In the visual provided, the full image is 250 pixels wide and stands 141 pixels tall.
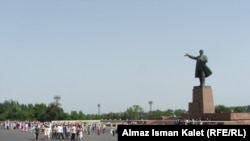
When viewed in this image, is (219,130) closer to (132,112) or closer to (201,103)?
(201,103)

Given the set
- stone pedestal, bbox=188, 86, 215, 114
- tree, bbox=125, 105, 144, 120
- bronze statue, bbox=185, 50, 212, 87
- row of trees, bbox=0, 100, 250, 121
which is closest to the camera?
stone pedestal, bbox=188, 86, 215, 114

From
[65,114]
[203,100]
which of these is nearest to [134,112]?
[65,114]

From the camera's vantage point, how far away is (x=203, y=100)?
37.8 metres

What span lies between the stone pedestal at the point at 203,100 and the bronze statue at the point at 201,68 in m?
0.88

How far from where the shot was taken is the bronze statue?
39031mm

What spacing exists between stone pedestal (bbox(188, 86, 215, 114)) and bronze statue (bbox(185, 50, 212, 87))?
88cm

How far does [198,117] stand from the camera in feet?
123

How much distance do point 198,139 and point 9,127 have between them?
156 feet

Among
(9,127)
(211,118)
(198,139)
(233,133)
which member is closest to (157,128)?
(198,139)

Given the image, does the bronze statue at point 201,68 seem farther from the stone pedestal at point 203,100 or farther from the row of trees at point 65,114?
Answer: the row of trees at point 65,114

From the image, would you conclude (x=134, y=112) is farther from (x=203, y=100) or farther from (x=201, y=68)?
(x=203, y=100)

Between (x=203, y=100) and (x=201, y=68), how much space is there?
9.68 feet

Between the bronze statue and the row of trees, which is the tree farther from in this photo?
the bronze statue

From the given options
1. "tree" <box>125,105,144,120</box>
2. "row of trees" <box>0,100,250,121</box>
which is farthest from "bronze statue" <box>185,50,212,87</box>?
"tree" <box>125,105,144,120</box>
